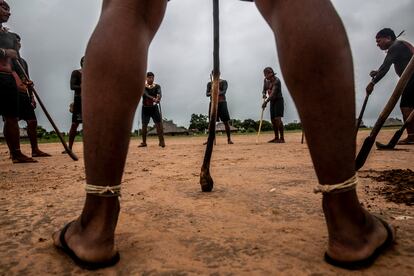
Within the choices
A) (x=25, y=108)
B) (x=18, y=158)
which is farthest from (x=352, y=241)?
(x=25, y=108)

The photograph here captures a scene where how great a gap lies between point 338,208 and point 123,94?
0.65m

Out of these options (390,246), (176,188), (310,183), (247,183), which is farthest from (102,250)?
(310,183)

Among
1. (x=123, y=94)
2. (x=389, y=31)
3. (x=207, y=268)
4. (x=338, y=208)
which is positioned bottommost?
(x=207, y=268)

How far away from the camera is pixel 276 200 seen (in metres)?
1.46

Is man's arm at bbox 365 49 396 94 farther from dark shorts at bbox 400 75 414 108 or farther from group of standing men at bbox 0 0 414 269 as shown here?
group of standing men at bbox 0 0 414 269

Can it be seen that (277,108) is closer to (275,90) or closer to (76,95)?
(275,90)

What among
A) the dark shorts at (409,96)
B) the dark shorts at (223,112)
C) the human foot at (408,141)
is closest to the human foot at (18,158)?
the dark shorts at (223,112)

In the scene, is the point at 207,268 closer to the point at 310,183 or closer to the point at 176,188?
the point at 176,188

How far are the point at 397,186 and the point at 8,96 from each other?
428cm

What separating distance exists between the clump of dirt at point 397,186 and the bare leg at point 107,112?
119cm

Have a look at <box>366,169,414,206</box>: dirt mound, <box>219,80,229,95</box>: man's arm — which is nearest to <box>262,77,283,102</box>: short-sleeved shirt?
<box>219,80,229,95</box>: man's arm

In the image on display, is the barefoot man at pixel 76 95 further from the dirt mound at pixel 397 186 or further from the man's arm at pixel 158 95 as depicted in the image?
the dirt mound at pixel 397 186

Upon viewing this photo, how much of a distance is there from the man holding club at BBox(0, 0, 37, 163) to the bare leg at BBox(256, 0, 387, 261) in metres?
4.17

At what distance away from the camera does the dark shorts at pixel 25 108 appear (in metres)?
4.80
